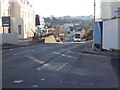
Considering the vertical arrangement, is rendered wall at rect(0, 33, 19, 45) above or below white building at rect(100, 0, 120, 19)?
below

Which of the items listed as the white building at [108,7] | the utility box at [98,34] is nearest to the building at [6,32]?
the white building at [108,7]

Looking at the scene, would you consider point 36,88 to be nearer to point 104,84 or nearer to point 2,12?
point 104,84

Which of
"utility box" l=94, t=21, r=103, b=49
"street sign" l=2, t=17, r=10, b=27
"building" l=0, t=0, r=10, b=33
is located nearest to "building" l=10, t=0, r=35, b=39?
"building" l=0, t=0, r=10, b=33

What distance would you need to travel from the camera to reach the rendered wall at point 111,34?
29572 millimetres

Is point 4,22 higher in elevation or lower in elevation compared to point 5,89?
higher

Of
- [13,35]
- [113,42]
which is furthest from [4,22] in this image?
[113,42]

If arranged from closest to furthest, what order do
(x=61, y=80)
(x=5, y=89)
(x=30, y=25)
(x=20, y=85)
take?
1. (x=5, y=89)
2. (x=20, y=85)
3. (x=61, y=80)
4. (x=30, y=25)

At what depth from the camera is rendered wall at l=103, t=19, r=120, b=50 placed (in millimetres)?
29572

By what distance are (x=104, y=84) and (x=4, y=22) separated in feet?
145

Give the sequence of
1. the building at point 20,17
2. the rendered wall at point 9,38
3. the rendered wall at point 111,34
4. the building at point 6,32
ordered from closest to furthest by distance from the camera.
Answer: the rendered wall at point 111,34 < the rendered wall at point 9,38 < the building at point 6,32 < the building at point 20,17

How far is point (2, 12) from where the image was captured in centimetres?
6097

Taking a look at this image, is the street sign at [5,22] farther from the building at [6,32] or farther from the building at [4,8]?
the building at [4,8]

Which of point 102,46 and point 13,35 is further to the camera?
point 13,35

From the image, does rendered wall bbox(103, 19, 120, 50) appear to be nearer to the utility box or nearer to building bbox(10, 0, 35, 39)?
the utility box
